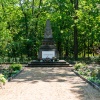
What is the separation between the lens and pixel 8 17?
39.8 meters

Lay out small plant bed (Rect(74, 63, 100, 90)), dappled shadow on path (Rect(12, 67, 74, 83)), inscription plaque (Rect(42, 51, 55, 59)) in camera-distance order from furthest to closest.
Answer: inscription plaque (Rect(42, 51, 55, 59)), dappled shadow on path (Rect(12, 67, 74, 83)), small plant bed (Rect(74, 63, 100, 90))

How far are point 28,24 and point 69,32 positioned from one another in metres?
6.80

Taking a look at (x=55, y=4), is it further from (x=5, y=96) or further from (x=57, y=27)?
(x=5, y=96)

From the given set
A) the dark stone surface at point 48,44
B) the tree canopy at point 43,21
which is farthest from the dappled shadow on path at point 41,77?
the tree canopy at point 43,21

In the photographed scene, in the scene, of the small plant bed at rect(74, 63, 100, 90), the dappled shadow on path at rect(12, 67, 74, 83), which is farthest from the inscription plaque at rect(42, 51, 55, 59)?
the dappled shadow on path at rect(12, 67, 74, 83)

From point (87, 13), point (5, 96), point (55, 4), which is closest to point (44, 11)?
point (55, 4)

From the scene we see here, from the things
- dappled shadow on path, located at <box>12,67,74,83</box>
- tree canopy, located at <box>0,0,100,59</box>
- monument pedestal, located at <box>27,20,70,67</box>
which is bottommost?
dappled shadow on path, located at <box>12,67,74,83</box>

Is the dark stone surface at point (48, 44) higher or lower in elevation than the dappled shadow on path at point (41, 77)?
higher

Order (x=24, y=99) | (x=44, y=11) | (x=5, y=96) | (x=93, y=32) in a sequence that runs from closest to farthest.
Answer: (x=24, y=99) < (x=5, y=96) < (x=93, y=32) < (x=44, y=11)

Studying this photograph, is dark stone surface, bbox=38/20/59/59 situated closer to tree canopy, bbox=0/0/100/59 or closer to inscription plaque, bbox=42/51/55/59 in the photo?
inscription plaque, bbox=42/51/55/59

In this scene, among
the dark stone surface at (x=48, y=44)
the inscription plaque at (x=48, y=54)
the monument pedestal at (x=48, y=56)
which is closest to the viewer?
the monument pedestal at (x=48, y=56)

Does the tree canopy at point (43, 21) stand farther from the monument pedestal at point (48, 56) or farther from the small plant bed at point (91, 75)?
the small plant bed at point (91, 75)

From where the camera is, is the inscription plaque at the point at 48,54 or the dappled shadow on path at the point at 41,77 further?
the inscription plaque at the point at 48,54

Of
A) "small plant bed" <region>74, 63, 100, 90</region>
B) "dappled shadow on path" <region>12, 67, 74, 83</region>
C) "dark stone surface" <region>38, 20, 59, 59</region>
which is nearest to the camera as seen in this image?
"small plant bed" <region>74, 63, 100, 90</region>
